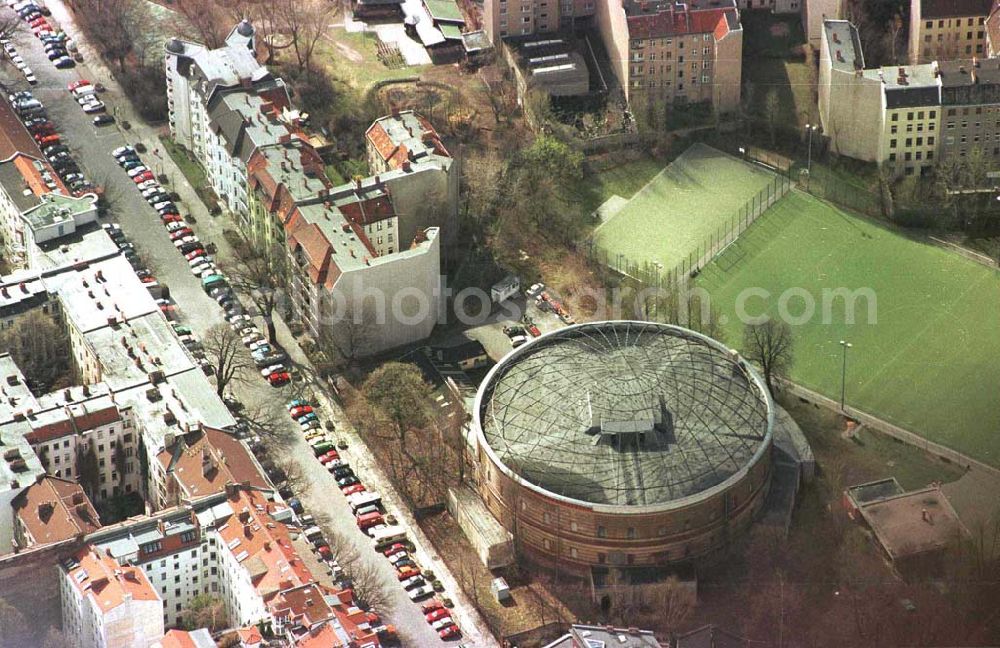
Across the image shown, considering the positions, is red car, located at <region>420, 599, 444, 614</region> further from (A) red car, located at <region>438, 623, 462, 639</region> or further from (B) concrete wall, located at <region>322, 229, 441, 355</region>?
(B) concrete wall, located at <region>322, 229, 441, 355</region>

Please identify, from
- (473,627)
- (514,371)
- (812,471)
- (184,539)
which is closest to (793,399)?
(812,471)

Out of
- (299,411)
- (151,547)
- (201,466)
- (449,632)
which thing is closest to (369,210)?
(299,411)

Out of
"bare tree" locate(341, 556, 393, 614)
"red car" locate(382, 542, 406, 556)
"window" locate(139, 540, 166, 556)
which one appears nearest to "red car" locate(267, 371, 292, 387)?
"red car" locate(382, 542, 406, 556)

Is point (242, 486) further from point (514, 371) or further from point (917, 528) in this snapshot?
point (917, 528)

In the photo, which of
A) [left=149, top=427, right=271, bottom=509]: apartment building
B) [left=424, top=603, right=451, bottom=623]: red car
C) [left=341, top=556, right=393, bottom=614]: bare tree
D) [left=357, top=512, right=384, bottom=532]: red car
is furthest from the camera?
[left=357, top=512, right=384, bottom=532]: red car

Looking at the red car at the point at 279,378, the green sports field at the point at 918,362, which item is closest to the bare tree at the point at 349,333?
the red car at the point at 279,378

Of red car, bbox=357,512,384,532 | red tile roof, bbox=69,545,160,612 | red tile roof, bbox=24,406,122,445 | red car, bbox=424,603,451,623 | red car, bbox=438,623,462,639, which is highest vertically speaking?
red tile roof, bbox=24,406,122,445
